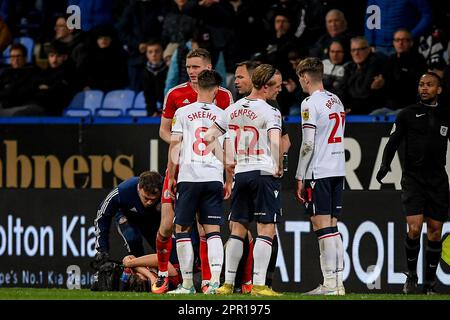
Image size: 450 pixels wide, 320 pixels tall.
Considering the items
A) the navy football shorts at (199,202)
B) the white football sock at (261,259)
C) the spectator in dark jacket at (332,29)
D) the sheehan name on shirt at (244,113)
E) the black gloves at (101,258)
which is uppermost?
the spectator in dark jacket at (332,29)

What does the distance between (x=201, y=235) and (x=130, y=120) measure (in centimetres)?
384

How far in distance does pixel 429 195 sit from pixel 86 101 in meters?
6.13

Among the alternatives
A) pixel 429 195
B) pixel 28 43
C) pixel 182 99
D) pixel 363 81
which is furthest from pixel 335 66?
pixel 28 43

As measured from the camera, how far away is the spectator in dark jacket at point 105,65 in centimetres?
1841

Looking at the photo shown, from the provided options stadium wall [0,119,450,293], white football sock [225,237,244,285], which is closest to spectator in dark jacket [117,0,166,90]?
stadium wall [0,119,450,293]

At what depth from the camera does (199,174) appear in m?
12.5

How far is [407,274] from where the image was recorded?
45.5 ft

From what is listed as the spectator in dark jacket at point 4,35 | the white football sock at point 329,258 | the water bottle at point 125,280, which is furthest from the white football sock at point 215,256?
the spectator in dark jacket at point 4,35

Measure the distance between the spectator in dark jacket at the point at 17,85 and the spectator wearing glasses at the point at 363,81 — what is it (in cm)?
409

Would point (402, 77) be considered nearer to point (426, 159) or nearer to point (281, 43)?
point (281, 43)

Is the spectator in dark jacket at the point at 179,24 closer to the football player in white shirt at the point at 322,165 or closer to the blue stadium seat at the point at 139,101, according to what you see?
the blue stadium seat at the point at 139,101

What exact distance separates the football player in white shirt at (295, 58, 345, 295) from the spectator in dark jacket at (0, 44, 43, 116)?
5.84 m
